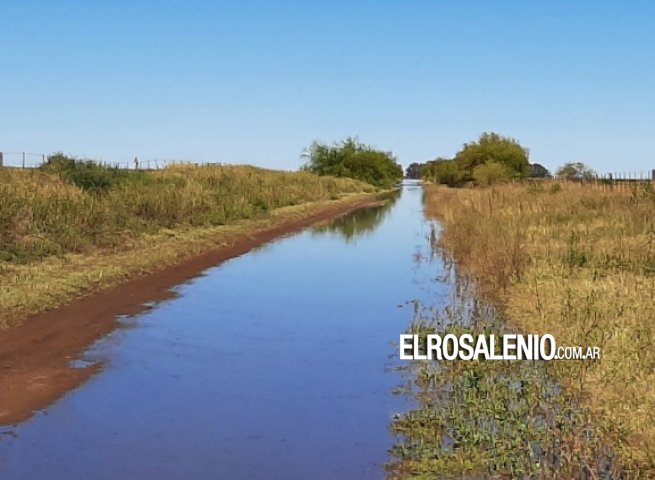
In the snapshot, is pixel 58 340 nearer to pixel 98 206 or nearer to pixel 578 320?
pixel 578 320

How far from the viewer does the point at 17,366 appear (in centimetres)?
830

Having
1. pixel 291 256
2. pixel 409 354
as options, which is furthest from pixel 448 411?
pixel 291 256

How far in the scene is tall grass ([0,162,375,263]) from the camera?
17.1 m

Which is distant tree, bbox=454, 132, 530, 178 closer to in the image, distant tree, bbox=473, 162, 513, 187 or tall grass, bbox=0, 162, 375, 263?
distant tree, bbox=473, 162, 513, 187

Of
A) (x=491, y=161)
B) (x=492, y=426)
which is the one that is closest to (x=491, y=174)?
(x=491, y=161)

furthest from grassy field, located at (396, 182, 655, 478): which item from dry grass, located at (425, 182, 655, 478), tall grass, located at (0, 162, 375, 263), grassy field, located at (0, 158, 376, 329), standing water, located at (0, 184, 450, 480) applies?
tall grass, located at (0, 162, 375, 263)

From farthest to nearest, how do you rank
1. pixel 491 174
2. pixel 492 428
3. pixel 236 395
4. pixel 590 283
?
pixel 491 174 → pixel 590 283 → pixel 236 395 → pixel 492 428

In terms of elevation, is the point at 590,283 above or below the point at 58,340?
above

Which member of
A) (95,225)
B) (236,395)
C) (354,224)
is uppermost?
(95,225)

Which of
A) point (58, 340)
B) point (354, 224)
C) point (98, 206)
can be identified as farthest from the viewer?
point (354, 224)

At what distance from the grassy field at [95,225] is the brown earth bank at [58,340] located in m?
0.37

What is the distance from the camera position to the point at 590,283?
1150 cm

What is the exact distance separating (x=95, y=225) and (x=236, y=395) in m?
13.1

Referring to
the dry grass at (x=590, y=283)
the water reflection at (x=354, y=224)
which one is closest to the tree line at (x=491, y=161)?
the water reflection at (x=354, y=224)
